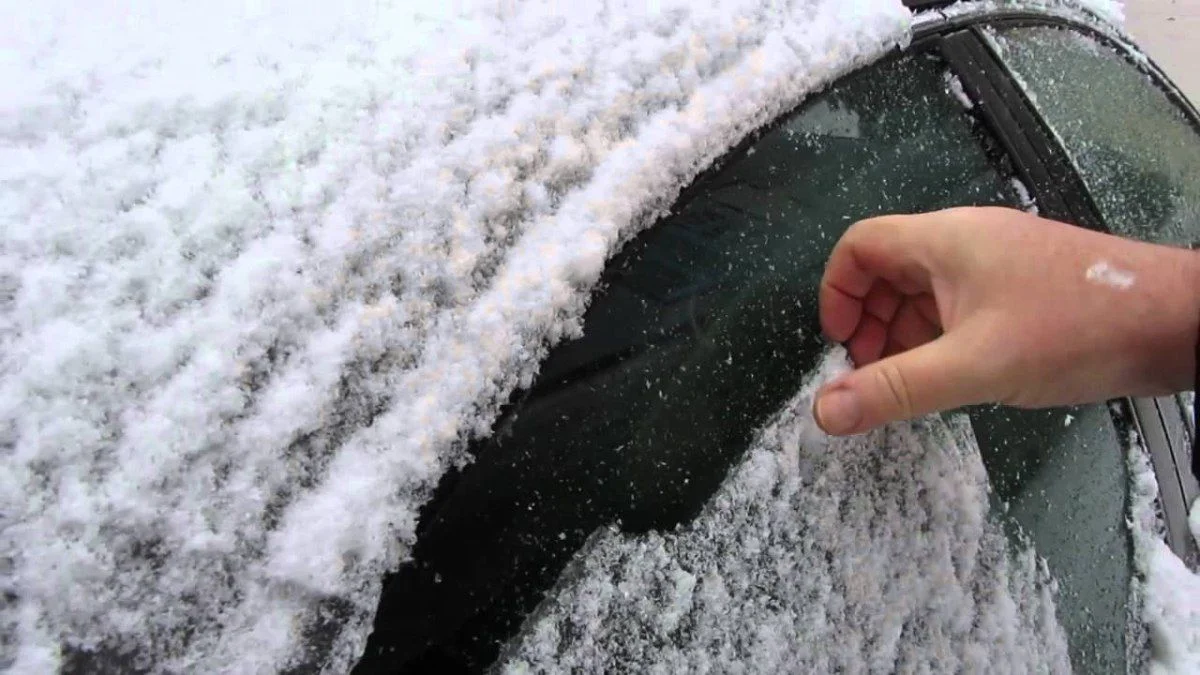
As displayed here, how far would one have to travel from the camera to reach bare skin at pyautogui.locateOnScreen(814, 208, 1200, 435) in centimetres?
114

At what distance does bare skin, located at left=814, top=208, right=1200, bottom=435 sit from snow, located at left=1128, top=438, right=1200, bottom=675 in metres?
→ 0.56

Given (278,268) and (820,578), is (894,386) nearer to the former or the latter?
(820,578)

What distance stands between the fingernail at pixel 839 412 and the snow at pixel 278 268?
326 mm

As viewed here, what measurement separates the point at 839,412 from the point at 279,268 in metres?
0.68

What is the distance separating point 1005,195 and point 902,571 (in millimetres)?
730

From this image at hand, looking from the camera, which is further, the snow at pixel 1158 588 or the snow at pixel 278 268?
the snow at pixel 1158 588

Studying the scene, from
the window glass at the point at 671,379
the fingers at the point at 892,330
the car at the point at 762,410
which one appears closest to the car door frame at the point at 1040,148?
the car at the point at 762,410

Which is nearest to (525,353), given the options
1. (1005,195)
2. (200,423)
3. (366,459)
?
(366,459)

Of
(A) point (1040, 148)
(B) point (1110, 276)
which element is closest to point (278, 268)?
(B) point (1110, 276)

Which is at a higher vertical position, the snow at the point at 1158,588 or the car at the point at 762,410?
the car at the point at 762,410

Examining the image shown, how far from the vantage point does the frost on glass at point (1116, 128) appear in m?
1.68

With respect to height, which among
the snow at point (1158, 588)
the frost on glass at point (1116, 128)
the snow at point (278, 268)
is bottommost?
the snow at point (1158, 588)

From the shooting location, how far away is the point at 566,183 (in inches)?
41.0

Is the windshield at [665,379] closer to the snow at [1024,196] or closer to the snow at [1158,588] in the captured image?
the snow at [1024,196]
